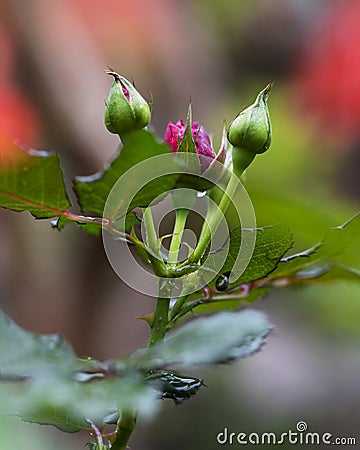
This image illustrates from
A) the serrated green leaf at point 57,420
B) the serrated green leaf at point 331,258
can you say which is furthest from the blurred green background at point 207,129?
the serrated green leaf at point 57,420

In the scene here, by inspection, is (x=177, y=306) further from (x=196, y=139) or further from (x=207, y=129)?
(x=207, y=129)

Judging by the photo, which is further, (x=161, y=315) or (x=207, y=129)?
(x=207, y=129)

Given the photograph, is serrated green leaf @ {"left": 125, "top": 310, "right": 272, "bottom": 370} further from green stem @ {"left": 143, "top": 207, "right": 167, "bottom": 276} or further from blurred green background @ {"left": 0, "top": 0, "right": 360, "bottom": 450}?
blurred green background @ {"left": 0, "top": 0, "right": 360, "bottom": 450}

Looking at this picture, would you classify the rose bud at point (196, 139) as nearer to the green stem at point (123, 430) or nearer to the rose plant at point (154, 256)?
the rose plant at point (154, 256)

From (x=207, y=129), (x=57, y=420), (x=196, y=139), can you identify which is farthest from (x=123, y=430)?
(x=207, y=129)

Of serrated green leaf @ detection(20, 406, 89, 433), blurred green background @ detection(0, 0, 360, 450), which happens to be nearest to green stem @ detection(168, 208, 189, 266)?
serrated green leaf @ detection(20, 406, 89, 433)

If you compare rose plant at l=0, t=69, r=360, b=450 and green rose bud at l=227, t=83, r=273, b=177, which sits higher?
green rose bud at l=227, t=83, r=273, b=177
